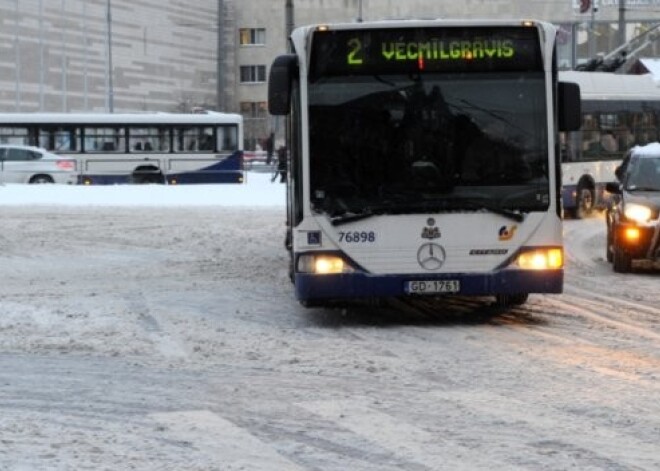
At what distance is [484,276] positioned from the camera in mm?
11969

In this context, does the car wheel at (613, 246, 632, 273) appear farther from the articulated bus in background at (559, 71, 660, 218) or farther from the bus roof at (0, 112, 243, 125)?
the bus roof at (0, 112, 243, 125)

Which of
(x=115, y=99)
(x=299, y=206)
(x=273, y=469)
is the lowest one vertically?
(x=273, y=469)

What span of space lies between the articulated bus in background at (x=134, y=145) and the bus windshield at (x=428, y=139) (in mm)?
35147

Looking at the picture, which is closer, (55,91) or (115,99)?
(55,91)

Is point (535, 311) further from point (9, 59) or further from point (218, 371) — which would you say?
point (9, 59)

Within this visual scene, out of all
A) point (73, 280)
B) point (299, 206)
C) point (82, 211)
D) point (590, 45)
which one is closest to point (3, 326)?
point (299, 206)

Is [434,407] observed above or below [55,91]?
below

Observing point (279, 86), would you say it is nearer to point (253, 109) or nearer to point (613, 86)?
point (613, 86)

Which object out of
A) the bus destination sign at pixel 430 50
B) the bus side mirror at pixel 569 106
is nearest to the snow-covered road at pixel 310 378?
the bus side mirror at pixel 569 106

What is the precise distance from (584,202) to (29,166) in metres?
21.6

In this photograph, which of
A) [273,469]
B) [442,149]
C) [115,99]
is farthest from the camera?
[115,99]

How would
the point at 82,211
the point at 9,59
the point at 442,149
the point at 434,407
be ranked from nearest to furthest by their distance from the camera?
the point at 434,407 → the point at 442,149 → the point at 82,211 → the point at 9,59

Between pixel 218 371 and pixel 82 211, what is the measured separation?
22.7 meters

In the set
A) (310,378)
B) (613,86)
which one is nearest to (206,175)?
(613,86)
